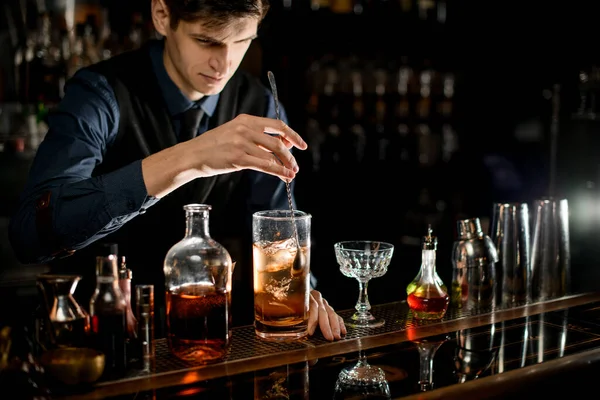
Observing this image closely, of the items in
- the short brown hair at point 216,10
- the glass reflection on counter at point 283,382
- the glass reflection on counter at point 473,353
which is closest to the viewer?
the glass reflection on counter at point 283,382

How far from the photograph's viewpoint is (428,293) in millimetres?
1562

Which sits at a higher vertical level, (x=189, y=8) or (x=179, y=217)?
(x=189, y=8)

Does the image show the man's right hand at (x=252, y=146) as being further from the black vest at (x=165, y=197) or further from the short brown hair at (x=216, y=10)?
the black vest at (x=165, y=197)

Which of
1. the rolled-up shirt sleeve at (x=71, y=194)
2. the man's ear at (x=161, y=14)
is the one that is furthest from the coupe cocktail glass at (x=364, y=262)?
the man's ear at (x=161, y=14)

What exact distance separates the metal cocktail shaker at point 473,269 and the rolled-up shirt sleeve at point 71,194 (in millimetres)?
776

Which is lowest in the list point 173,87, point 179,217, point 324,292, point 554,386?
point 324,292

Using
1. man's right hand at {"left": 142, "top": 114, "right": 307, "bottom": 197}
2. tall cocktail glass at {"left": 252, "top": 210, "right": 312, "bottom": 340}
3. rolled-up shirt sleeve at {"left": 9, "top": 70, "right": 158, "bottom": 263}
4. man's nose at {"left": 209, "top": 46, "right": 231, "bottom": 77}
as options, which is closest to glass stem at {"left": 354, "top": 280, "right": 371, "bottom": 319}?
tall cocktail glass at {"left": 252, "top": 210, "right": 312, "bottom": 340}

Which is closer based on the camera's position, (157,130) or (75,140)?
(75,140)

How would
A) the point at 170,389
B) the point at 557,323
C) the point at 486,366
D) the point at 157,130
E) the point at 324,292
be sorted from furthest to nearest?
the point at 324,292 → the point at 157,130 → the point at 557,323 → the point at 486,366 → the point at 170,389

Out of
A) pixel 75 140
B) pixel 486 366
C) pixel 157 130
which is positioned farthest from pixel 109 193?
pixel 486 366

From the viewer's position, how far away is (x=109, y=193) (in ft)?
4.77

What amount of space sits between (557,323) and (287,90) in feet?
7.85

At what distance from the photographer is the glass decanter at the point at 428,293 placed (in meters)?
1.55

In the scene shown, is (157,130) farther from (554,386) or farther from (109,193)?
(554,386)
